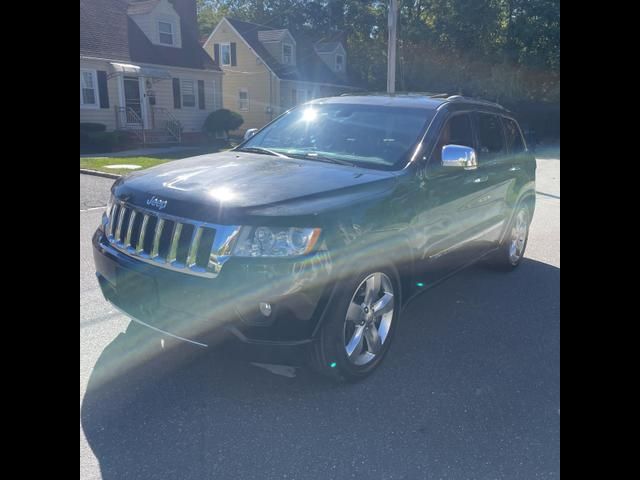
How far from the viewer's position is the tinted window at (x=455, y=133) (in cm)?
423

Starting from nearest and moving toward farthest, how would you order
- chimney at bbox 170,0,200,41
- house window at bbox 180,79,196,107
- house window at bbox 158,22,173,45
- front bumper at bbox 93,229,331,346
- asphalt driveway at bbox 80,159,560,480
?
1. asphalt driveway at bbox 80,159,560,480
2. front bumper at bbox 93,229,331,346
3. house window at bbox 158,22,173,45
4. house window at bbox 180,79,196,107
5. chimney at bbox 170,0,200,41

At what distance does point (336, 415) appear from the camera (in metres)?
3.17

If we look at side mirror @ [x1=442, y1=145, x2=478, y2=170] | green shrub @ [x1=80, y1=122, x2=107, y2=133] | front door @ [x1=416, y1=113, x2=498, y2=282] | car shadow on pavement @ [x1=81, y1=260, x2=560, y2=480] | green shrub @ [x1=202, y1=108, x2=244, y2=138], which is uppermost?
green shrub @ [x1=202, y1=108, x2=244, y2=138]

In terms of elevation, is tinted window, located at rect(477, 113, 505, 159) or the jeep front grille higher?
tinted window, located at rect(477, 113, 505, 159)

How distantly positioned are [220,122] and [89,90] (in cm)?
624

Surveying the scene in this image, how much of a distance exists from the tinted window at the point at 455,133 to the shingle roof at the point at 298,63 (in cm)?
2781

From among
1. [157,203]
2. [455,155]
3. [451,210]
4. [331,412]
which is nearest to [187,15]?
[451,210]

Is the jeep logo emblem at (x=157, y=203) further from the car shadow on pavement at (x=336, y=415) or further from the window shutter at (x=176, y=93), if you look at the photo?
the window shutter at (x=176, y=93)

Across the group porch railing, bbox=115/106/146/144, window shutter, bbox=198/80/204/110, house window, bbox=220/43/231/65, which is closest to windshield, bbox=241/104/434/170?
porch railing, bbox=115/106/146/144

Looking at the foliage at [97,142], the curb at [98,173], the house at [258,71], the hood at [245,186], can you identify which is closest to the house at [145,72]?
the foliage at [97,142]

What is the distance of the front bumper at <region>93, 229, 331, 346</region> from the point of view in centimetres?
291

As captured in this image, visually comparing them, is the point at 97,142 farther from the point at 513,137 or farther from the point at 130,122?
the point at 513,137

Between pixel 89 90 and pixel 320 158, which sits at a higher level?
pixel 89 90

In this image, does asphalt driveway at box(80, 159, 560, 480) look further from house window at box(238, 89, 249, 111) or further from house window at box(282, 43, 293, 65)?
house window at box(282, 43, 293, 65)
